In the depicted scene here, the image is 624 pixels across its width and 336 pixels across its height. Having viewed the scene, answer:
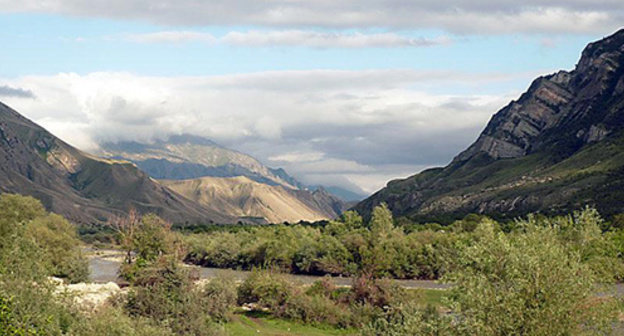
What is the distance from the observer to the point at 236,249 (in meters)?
190

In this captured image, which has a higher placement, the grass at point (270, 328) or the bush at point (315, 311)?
the bush at point (315, 311)

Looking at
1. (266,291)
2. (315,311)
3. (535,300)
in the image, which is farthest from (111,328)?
(266,291)

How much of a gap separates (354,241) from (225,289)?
69.8 metres

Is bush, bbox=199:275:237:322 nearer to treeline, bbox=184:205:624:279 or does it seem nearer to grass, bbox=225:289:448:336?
grass, bbox=225:289:448:336

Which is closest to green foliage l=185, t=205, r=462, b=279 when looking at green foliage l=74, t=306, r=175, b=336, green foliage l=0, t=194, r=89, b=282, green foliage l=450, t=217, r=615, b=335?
green foliage l=0, t=194, r=89, b=282

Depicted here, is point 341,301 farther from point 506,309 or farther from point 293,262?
point 293,262

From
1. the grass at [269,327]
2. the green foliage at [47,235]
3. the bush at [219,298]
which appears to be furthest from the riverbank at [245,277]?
the bush at [219,298]

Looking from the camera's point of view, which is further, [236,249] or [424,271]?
[236,249]

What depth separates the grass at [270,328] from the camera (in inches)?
3327

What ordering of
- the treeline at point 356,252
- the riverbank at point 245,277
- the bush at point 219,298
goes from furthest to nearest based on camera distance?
the treeline at point 356,252
the riverbank at point 245,277
the bush at point 219,298

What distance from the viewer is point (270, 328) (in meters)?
88.0

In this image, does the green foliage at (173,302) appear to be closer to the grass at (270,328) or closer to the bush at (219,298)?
the bush at (219,298)

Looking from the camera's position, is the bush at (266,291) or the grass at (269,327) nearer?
the grass at (269,327)

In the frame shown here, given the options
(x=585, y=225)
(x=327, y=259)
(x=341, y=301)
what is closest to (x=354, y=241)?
(x=327, y=259)
